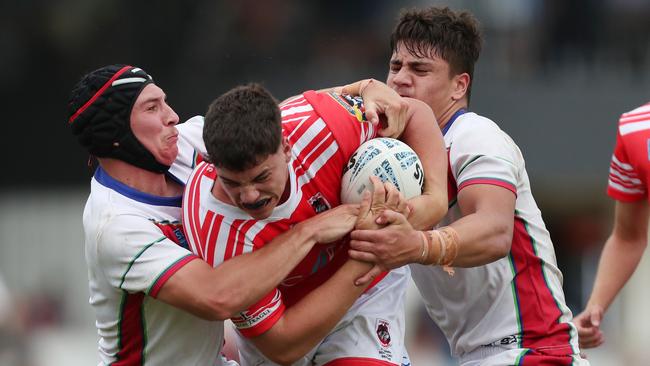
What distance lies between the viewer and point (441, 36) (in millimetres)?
6969

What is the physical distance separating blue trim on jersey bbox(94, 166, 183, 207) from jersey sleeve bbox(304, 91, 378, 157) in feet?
2.77

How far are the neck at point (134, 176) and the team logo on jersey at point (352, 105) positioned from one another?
3.21 feet

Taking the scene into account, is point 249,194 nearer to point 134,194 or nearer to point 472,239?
point 134,194

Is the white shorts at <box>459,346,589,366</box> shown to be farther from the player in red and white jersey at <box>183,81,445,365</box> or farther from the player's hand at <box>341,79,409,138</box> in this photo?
the player's hand at <box>341,79,409,138</box>

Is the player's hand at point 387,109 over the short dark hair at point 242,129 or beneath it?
beneath

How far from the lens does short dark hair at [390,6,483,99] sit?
274 inches

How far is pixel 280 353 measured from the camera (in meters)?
6.14

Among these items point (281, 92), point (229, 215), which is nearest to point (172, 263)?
point (229, 215)

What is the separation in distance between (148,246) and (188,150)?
824 millimetres

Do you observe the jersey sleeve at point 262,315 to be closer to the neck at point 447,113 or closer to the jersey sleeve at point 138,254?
the jersey sleeve at point 138,254

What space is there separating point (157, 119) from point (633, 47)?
12117mm

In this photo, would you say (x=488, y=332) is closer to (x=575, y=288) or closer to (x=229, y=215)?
(x=229, y=215)

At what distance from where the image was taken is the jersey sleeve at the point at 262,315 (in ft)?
19.9

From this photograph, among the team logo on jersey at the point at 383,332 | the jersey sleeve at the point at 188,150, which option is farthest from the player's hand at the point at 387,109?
the team logo on jersey at the point at 383,332
